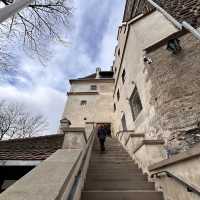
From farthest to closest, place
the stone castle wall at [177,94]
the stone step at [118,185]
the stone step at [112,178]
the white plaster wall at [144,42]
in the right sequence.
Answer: the white plaster wall at [144,42] → the stone castle wall at [177,94] → the stone step at [112,178] → the stone step at [118,185]

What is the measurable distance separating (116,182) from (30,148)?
317cm

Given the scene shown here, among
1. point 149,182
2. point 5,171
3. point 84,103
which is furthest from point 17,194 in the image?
point 84,103

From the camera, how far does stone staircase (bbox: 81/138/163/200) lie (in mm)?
3514

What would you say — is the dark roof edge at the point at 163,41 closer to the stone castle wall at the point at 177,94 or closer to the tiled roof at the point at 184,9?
the stone castle wall at the point at 177,94

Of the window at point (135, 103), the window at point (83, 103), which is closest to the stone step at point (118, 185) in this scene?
the window at point (135, 103)

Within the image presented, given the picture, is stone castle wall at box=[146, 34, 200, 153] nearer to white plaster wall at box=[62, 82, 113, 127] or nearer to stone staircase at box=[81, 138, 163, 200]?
stone staircase at box=[81, 138, 163, 200]

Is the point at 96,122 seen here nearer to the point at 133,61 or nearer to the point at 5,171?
the point at 133,61

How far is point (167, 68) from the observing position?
6234 millimetres

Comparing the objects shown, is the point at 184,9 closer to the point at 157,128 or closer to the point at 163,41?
the point at 163,41

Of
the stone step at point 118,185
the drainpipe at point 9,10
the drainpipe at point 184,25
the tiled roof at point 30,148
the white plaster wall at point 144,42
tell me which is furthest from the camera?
the white plaster wall at point 144,42

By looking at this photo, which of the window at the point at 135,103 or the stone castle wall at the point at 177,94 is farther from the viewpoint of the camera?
the window at the point at 135,103

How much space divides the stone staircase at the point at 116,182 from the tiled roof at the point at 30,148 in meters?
1.51

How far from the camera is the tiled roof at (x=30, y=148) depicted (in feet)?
15.6

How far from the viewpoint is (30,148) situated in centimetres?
539
